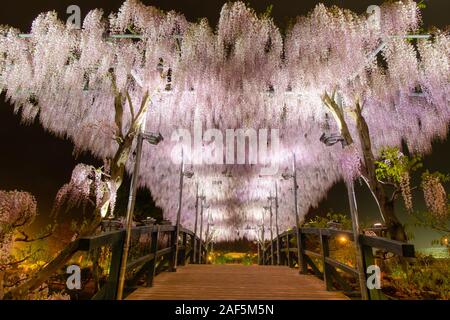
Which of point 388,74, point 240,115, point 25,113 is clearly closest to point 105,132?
point 25,113

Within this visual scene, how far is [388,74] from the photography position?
317 inches

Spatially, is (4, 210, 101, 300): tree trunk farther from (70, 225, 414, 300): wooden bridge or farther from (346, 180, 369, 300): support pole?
(346, 180, 369, 300): support pole

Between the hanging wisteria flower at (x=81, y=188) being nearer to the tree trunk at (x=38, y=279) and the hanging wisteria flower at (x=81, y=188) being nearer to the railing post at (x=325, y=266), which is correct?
the tree trunk at (x=38, y=279)

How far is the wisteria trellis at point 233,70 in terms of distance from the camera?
7.04 meters

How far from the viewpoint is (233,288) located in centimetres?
502

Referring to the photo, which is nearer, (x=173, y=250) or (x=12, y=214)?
(x=173, y=250)

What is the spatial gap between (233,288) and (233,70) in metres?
5.19

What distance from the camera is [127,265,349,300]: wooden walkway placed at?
4445mm

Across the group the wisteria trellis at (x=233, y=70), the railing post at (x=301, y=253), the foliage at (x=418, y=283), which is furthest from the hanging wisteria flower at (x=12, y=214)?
the foliage at (x=418, y=283)

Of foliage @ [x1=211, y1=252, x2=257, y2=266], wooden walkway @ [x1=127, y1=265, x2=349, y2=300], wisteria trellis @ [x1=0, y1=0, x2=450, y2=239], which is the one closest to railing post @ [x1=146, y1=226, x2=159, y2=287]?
wooden walkway @ [x1=127, y1=265, x2=349, y2=300]

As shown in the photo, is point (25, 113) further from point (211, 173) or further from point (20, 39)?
point (211, 173)

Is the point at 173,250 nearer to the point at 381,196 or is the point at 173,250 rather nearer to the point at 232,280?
the point at 232,280

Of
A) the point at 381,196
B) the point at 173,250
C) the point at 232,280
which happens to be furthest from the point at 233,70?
the point at 232,280

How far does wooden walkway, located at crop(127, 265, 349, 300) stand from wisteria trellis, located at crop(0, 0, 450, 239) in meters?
2.29
